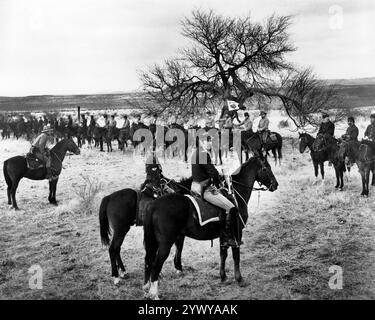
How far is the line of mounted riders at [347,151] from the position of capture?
37.4 ft

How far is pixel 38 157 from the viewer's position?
35.3 feet

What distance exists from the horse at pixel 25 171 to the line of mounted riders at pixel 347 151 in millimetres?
8131

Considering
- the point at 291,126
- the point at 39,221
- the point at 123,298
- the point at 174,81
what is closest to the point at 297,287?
the point at 123,298

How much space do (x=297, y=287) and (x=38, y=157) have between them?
25.7 feet

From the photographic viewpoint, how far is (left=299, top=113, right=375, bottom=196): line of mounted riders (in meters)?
11.4

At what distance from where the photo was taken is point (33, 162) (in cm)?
1066

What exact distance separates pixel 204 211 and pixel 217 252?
6.37 ft

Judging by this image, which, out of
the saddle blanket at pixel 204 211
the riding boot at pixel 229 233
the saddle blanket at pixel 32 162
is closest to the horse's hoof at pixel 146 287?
the saddle blanket at pixel 204 211

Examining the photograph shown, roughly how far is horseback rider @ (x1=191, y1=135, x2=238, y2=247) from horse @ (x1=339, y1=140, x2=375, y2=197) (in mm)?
6711

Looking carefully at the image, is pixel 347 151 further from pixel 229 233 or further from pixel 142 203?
pixel 142 203

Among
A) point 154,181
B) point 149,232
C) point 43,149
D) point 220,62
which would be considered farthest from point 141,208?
point 220,62

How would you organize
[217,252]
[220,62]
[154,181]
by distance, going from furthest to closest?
[220,62] → [217,252] → [154,181]

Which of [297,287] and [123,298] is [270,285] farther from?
[123,298]

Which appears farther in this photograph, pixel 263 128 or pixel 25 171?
pixel 263 128
